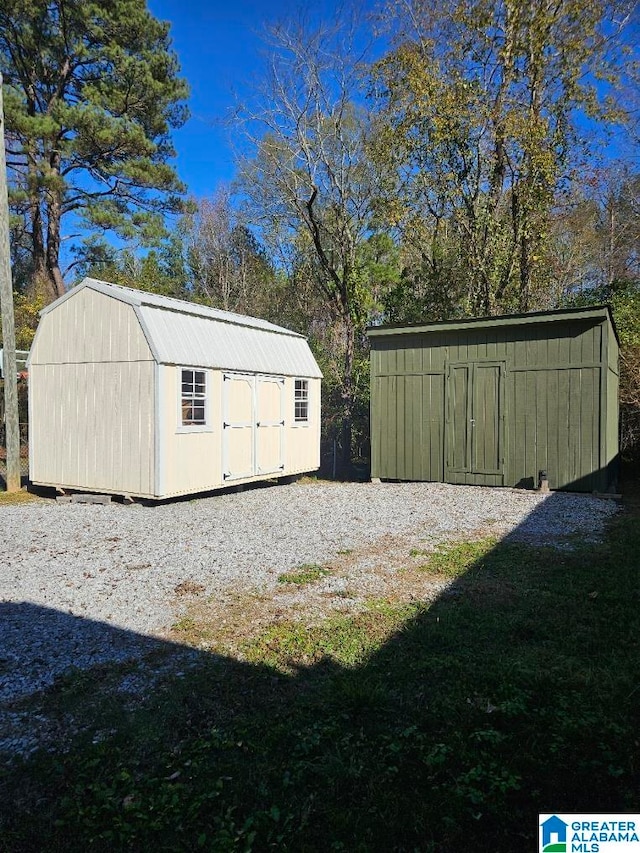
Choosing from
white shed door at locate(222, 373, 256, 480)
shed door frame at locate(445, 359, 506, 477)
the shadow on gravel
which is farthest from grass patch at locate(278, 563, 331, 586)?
shed door frame at locate(445, 359, 506, 477)

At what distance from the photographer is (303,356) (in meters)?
11.1

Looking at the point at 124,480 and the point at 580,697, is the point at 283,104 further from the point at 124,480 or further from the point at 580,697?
the point at 580,697

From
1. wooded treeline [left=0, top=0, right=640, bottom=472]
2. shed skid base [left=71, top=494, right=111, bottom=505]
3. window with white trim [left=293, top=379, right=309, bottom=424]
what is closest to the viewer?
shed skid base [left=71, top=494, right=111, bottom=505]

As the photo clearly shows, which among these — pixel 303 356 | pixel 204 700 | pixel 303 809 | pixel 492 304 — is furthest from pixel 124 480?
pixel 492 304

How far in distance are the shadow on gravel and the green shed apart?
5.37 m

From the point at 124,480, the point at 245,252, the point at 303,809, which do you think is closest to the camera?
the point at 303,809

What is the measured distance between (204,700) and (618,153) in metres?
17.1

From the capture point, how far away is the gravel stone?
134 inches

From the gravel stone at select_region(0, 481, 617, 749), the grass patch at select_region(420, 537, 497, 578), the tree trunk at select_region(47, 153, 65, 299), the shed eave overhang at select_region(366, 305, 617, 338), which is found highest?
the tree trunk at select_region(47, 153, 65, 299)

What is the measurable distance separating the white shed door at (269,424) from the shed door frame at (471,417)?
9.66ft

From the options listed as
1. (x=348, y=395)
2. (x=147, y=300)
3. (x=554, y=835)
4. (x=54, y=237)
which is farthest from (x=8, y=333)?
(x=554, y=835)

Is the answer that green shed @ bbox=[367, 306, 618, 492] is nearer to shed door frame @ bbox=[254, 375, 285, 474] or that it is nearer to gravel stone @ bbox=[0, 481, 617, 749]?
gravel stone @ bbox=[0, 481, 617, 749]

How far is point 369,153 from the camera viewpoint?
13578 millimetres

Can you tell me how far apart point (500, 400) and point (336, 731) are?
7.57 meters
